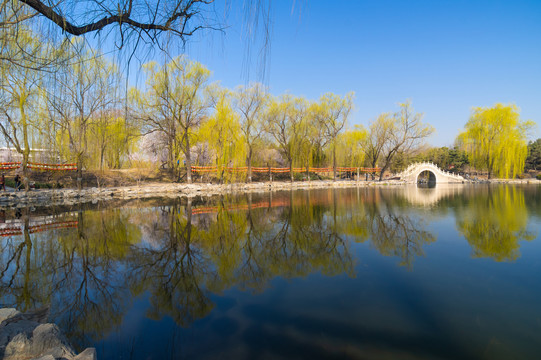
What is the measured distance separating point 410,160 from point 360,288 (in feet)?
156

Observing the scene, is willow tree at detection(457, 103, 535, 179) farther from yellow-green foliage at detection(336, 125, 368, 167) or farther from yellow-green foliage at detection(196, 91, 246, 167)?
yellow-green foliage at detection(196, 91, 246, 167)

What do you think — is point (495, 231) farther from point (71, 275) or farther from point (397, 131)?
point (397, 131)

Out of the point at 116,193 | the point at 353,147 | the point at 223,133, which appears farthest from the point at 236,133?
the point at 353,147

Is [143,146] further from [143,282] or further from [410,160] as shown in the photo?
[410,160]

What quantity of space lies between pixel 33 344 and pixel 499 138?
4064 cm

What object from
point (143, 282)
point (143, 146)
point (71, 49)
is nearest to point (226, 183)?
point (143, 146)

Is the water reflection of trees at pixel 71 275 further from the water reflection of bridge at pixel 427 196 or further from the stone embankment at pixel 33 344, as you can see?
the water reflection of bridge at pixel 427 196

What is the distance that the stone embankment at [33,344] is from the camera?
2.31 meters

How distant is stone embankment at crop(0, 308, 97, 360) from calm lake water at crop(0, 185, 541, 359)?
51 cm

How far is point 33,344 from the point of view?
7.98 ft

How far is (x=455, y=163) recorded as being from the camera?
1764 inches

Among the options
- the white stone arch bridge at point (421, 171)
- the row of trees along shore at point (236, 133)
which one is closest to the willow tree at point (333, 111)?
the row of trees along shore at point (236, 133)

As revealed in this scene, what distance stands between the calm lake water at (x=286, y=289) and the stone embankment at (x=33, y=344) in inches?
19.9

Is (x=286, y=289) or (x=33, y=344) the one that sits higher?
(x=33, y=344)
